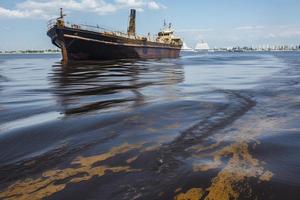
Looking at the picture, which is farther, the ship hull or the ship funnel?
the ship funnel

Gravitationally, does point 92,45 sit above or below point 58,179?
above

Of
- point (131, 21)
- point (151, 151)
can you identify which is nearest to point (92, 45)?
point (131, 21)

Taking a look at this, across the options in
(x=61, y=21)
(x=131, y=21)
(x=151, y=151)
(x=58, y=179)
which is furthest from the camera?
(x=131, y=21)

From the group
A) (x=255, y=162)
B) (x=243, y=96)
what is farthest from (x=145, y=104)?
(x=255, y=162)

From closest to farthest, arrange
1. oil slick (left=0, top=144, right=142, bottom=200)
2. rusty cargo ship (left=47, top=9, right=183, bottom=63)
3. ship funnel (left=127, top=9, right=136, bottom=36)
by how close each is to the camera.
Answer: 1. oil slick (left=0, top=144, right=142, bottom=200)
2. rusty cargo ship (left=47, top=9, right=183, bottom=63)
3. ship funnel (left=127, top=9, right=136, bottom=36)

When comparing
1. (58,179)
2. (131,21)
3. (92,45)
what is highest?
(131,21)

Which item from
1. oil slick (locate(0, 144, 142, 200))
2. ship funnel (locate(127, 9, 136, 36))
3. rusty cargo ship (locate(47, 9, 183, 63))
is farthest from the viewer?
ship funnel (locate(127, 9, 136, 36))

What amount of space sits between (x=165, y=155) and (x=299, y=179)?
175 centimetres

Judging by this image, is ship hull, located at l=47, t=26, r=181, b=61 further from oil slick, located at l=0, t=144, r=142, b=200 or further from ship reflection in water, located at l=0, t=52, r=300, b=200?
oil slick, located at l=0, t=144, r=142, b=200

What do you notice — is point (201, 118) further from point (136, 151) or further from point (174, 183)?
point (174, 183)

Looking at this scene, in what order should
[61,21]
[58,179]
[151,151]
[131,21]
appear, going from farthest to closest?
1. [131,21]
2. [61,21]
3. [151,151]
4. [58,179]

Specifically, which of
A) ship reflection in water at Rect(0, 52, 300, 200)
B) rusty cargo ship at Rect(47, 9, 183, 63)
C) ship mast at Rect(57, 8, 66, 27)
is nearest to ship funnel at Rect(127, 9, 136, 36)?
rusty cargo ship at Rect(47, 9, 183, 63)

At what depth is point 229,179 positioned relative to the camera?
3957 mm

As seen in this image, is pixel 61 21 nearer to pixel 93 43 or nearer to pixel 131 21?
pixel 93 43
